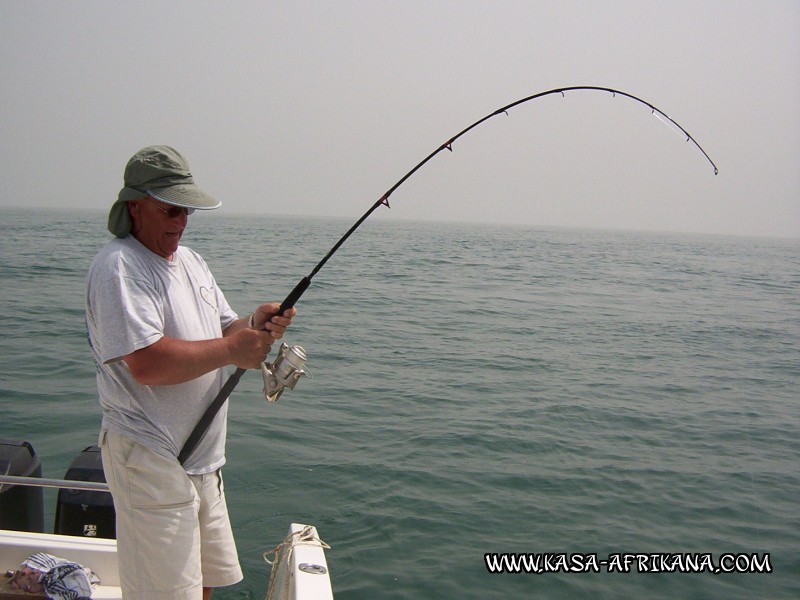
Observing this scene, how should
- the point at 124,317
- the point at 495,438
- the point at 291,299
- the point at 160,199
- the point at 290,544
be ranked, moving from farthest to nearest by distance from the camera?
1. the point at 495,438
2. the point at 290,544
3. the point at 291,299
4. the point at 160,199
5. the point at 124,317

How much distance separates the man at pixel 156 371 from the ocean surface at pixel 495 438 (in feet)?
7.27

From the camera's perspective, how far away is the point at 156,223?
79.7 inches

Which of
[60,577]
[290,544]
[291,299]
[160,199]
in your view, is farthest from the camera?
[290,544]

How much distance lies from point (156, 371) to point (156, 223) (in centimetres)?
40

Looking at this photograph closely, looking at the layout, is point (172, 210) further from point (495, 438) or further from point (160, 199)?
point (495, 438)

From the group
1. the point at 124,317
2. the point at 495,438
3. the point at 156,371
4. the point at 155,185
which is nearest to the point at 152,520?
the point at 156,371

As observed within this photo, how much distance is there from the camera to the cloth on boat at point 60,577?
251cm

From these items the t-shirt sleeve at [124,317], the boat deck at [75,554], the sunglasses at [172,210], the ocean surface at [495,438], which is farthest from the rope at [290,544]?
the ocean surface at [495,438]

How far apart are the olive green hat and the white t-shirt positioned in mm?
71

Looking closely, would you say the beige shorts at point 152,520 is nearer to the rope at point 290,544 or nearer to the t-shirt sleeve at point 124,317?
the t-shirt sleeve at point 124,317

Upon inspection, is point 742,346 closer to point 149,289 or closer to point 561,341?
point 561,341

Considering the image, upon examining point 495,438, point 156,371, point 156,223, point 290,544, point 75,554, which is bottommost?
point 495,438

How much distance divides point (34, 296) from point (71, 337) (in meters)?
4.07

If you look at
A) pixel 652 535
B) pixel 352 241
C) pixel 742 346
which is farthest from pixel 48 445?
pixel 352 241
